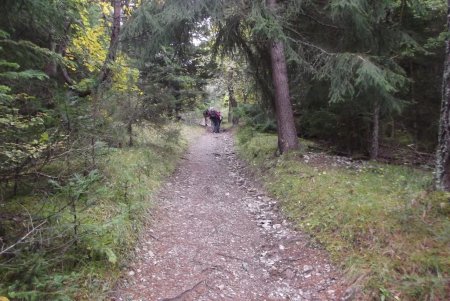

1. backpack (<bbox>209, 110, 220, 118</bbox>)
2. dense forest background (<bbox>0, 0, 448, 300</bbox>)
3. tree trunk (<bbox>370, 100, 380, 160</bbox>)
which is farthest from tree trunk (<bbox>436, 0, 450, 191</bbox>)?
backpack (<bbox>209, 110, 220, 118</bbox>)

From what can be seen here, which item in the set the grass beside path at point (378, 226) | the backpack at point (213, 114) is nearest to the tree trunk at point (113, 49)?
the grass beside path at point (378, 226)

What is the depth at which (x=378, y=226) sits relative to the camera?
5.02m

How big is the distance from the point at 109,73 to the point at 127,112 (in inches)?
84.8

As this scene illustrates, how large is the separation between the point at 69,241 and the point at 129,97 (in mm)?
7661

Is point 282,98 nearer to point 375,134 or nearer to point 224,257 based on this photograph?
point 375,134

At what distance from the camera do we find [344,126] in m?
12.8

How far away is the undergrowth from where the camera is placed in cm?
371

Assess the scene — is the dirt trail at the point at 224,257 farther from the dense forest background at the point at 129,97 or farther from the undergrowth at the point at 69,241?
the dense forest background at the point at 129,97

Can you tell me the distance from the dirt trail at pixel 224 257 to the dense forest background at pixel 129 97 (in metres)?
0.52

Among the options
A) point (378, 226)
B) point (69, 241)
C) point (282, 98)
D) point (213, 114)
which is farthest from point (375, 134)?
point (213, 114)

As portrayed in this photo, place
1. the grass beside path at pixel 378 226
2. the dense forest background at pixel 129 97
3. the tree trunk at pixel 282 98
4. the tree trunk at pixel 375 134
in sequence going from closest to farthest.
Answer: the grass beside path at pixel 378 226
the dense forest background at pixel 129 97
the tree trunk at pixel 282 98
the tree trunk at pixel 375 134

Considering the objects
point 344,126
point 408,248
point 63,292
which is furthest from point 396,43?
point 63,292

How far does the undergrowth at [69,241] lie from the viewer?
3709mm

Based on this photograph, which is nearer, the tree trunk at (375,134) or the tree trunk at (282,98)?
the tree trunk at (282,98)
